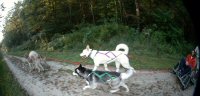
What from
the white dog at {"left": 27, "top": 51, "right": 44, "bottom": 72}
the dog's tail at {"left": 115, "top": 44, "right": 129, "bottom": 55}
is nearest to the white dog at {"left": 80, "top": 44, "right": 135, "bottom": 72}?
the dog's tail at {"left": 115, "top": 44, "right": 129, "bottom": 55}

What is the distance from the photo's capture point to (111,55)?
3033 mm

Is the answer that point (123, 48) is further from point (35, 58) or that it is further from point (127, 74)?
point (35, 58)

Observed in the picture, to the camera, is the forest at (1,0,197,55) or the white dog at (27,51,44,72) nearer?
the forest at (1,0,197,55)

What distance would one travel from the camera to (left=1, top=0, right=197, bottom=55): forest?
9.25 ft

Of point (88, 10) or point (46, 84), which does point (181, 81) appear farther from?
point (46, 84)

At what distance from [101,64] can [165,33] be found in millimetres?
585

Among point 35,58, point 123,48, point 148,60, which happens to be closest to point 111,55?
point 123,48

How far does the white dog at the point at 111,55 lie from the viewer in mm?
2928

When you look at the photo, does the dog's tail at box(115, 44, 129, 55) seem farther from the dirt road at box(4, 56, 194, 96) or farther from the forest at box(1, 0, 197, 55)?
the dirt road at box(4, 56, 194, 96)

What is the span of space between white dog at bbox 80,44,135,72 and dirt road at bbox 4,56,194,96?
116mm

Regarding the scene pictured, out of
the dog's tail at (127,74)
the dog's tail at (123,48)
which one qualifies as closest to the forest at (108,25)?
the dog's tail at (123,48)

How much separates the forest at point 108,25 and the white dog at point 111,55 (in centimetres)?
5

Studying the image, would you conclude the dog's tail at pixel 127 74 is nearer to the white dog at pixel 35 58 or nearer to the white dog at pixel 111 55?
the white dog at pixel 111 55

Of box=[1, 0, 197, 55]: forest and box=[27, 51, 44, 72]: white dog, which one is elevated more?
box=[1, 0, 197, 55]: forest
